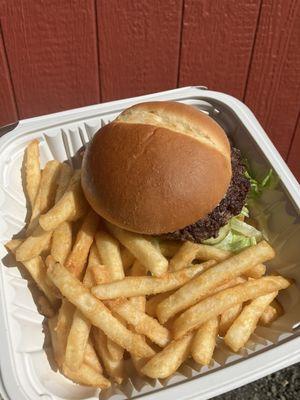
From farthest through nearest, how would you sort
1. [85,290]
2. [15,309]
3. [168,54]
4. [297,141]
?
[297,141] → [168,54] → [15,309] → [85,290]

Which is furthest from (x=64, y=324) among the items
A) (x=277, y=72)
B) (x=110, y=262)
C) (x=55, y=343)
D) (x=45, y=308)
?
(x=277, y=72)

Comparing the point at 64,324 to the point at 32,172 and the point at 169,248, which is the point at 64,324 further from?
the point at 32,172

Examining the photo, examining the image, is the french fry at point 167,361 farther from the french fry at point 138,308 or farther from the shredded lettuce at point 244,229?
the shredded lettuce at point 244,229

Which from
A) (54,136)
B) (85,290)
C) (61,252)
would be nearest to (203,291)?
(85,290)

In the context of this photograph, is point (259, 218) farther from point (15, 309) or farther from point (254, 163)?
point (15, 309)

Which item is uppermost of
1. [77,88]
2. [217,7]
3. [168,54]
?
[217,7]

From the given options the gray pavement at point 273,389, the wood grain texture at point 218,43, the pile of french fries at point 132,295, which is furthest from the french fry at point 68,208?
the gray pavement at point 273,389
